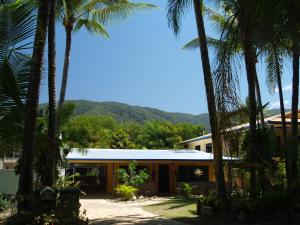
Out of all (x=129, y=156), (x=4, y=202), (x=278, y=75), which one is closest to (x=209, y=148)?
(x=129, y=156)

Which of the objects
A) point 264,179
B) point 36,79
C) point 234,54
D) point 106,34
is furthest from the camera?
point 106,34

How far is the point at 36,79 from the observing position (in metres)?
7.95

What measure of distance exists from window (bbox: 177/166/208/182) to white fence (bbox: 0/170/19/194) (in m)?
15.3

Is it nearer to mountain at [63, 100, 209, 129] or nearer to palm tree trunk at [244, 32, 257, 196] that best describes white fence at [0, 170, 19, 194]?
palm tree trunk at [244, 32, 257, 196]

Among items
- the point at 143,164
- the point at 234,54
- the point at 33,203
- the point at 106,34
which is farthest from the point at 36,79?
the point at 143,164

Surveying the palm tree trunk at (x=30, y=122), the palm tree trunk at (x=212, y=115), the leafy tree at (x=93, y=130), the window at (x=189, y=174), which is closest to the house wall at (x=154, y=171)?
the window at (x=189, y=174)

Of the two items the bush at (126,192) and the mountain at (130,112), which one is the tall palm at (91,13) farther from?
the mountain at (130,112)

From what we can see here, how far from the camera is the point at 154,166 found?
2964cm

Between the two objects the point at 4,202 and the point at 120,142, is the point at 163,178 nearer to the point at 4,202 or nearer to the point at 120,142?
the point at 4,202

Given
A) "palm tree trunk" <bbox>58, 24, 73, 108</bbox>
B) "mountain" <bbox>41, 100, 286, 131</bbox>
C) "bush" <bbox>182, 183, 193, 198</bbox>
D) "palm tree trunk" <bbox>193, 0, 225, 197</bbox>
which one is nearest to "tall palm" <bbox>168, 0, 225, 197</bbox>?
"palm tree trunk" <bbox>193, 0, 225, 197</bbox>

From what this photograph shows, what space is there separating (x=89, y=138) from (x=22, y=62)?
175 ft

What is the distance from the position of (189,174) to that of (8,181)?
16104 millimetres

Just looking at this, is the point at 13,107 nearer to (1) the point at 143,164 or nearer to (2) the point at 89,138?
(1) the point at 143,164

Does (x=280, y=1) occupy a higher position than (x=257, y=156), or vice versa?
(x=280, y=1)
